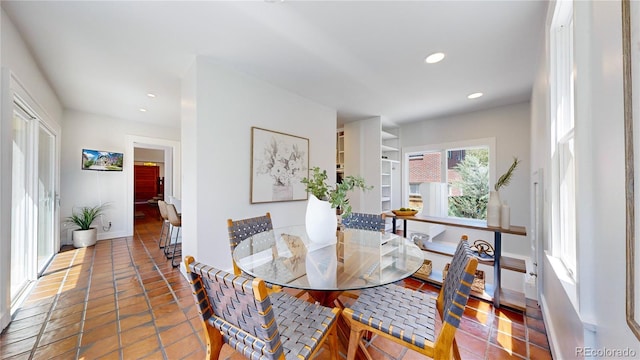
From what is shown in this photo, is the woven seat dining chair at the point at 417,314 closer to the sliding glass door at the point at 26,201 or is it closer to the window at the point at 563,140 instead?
the window at the point at 563,140

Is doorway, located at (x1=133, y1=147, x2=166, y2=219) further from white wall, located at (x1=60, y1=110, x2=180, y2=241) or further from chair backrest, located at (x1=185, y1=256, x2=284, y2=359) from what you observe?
chair backrest, located at (x1=185, y1=256, x2=284, y2=359)

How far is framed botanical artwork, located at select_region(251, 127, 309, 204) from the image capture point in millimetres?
2881

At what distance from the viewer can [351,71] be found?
271cm

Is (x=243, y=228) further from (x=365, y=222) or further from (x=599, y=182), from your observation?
(x=599, y=182)

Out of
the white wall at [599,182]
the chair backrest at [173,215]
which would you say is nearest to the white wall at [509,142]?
the white wall at [599,182]

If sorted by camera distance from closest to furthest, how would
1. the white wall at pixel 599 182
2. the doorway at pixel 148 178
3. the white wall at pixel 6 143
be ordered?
1. the white wall at pixel 599 182
2. the white wall at pixel 6 143
3. the doorway at pixel 148 178

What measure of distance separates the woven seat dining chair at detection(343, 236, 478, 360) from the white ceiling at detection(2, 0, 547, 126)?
73.3 inches

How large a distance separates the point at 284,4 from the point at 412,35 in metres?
1.17

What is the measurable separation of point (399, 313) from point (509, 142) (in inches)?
162

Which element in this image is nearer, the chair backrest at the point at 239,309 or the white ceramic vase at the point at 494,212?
the chair backrest at the point at 239,309

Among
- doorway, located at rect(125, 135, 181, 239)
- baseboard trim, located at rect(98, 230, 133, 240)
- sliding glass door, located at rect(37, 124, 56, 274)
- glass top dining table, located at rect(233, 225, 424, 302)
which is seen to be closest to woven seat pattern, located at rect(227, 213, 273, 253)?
glass top dining table, located at rect(233, 225, 424, 302)

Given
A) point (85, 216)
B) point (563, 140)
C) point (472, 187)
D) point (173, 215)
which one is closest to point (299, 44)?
point (563, 140)

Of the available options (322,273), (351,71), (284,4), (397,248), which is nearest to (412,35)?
(351,71)

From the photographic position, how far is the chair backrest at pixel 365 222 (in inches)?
97.0
